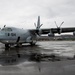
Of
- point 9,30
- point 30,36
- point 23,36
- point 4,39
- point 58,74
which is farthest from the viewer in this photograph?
point 30,36

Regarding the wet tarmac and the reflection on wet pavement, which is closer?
the wet tarmac

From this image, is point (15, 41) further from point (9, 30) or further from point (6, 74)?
point (6, 74)

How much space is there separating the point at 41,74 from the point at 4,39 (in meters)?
16.1

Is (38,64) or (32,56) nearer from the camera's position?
(38,64)

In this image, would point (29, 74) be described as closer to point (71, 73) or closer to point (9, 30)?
point (71, 73)

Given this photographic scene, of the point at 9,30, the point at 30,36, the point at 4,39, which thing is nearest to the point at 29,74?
the point at 4,39

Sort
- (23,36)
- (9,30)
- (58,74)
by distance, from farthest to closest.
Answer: (23,36) → (9,30) → (58,74)

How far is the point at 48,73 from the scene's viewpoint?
20.4 ft

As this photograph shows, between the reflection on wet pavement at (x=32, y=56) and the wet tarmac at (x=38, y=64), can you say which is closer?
the wet tarmac at (x=38, y=64)

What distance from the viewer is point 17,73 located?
247 inches

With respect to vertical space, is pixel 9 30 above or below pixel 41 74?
above

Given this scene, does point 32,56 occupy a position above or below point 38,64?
below

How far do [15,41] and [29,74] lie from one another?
17.6 meters

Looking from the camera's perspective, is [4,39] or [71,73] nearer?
[71,73]
